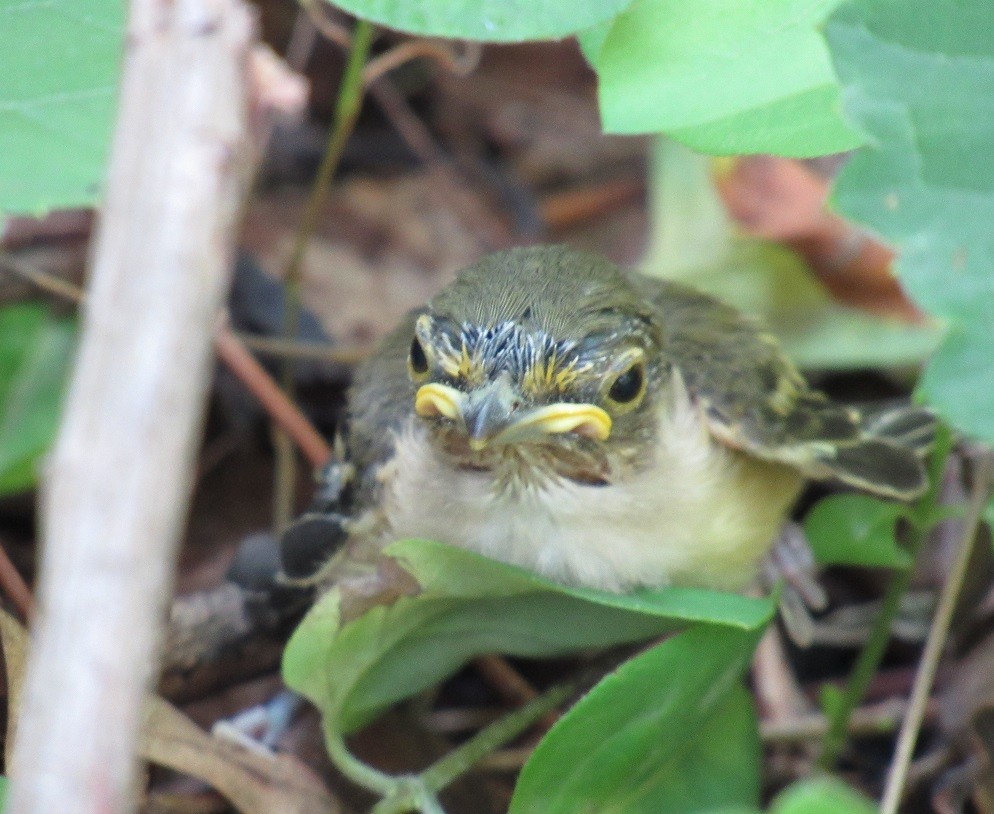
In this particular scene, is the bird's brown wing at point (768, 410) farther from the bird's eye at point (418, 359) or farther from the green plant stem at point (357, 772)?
the green plant stem at point (357, 772)

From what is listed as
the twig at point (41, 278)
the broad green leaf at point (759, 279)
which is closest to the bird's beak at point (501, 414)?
the twig at point (41, 278)

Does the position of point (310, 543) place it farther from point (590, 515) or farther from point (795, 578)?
point (795, 578)

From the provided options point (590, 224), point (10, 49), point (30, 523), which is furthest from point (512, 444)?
point (590, 224)

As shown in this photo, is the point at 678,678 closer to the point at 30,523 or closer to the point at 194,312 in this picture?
the point at 194,312

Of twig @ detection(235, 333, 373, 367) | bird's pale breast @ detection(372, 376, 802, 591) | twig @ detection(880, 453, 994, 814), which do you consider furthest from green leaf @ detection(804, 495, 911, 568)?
twig @ detection(235, 333, 373, 367)

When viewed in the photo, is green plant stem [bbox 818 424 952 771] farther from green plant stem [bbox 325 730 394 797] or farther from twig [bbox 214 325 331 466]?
twig [bbox 214 325 331 466]
